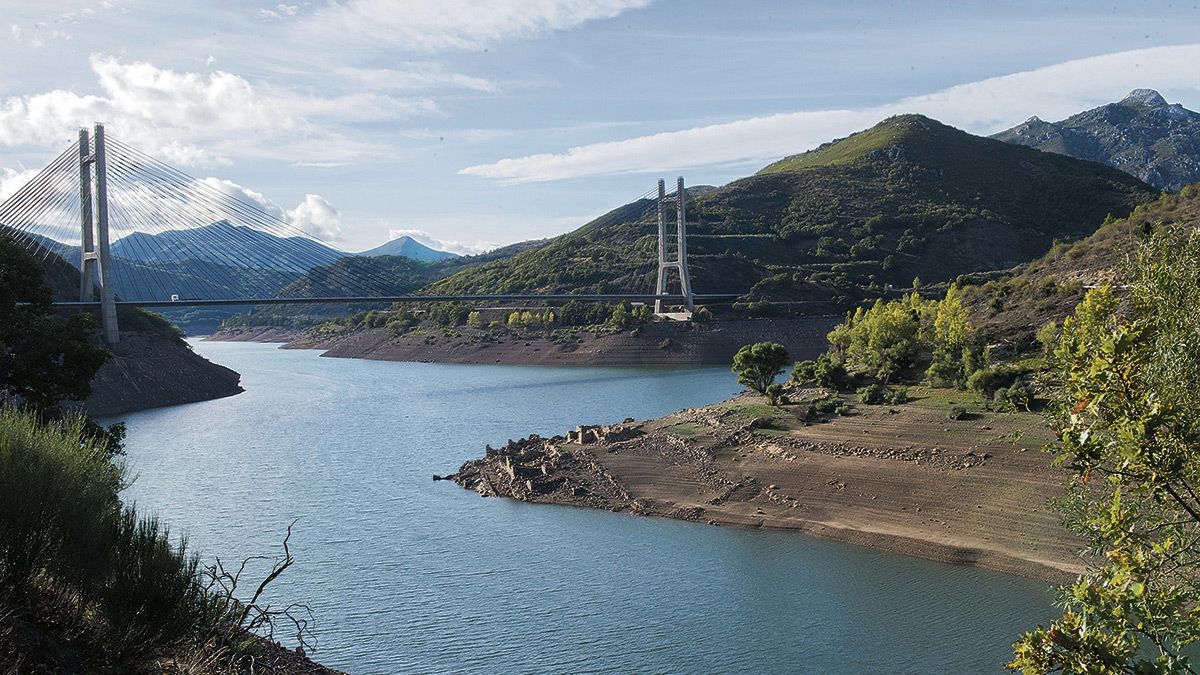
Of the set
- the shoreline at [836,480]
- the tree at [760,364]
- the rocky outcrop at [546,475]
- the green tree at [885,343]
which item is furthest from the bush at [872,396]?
the rocky outcrop at [546,475]

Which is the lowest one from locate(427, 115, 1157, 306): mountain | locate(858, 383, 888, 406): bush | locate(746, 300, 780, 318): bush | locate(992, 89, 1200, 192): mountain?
locate(858, 383, 888, 406): bush

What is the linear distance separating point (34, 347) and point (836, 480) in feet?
51.6

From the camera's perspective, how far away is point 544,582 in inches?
656

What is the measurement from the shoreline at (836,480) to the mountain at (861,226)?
43132 mm

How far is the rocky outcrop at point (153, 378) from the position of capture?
41688 millimetres

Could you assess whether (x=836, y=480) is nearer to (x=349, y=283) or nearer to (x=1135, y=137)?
(x=349, y=283)

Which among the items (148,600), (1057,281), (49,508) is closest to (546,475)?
(148,600)

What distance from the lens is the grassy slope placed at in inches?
1201

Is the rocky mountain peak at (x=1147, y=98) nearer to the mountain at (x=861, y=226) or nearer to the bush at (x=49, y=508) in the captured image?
the mountain at (x=861, y=226)

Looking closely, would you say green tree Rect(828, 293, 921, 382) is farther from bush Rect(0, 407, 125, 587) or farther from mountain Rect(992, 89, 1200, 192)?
mountain Rect(992, 89, 1200, 192)

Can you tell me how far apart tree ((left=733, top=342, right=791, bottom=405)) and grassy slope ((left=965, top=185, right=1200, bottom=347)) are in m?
6.89

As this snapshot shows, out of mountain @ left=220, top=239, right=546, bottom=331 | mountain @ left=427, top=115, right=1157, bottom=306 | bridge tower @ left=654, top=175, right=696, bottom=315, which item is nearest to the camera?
bridge tower @ left=654, top=175, right=696, bottom=315

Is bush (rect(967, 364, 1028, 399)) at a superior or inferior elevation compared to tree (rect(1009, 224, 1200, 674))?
inferior

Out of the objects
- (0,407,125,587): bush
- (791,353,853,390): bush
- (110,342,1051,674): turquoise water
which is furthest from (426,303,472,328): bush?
(0,407,125,587): bush
